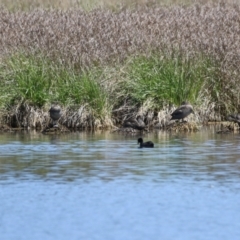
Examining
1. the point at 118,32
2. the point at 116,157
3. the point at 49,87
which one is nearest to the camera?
the point at 116,157

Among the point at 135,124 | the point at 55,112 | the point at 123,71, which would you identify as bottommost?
the point at 135,124

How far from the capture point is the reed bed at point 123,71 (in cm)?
2052

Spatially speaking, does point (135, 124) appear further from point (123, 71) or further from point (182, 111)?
point (123, 71)

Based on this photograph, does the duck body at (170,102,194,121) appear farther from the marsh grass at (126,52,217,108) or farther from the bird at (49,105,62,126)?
the bird at (49,105,62,126)

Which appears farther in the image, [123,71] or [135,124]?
[123,71]

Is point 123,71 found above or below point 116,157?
above

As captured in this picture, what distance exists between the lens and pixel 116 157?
16.0 metres

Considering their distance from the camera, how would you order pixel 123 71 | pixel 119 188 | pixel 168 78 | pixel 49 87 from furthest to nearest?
pixel 123 71, pixel 49 87, pixel 168 78, pixel 119 188

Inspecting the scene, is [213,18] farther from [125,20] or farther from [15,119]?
[15,119]

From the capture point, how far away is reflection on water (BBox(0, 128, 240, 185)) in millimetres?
14250

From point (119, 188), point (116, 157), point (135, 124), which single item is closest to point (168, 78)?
point (135, 124)

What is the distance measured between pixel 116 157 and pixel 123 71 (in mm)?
5676

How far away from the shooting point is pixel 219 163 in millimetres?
15156

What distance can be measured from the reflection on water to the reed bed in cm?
127
